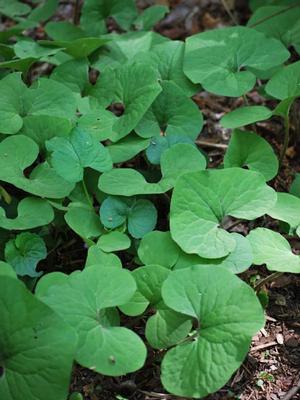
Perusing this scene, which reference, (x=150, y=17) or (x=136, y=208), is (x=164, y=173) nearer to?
(x=136, y=208)

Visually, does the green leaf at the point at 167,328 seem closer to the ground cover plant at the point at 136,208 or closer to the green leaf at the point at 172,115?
the ground cover plant at the point at 136,208

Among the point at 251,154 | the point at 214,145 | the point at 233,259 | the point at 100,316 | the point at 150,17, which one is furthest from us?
the point at 150,17

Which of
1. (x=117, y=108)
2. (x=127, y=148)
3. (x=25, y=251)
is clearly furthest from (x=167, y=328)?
(x=117, y=108)

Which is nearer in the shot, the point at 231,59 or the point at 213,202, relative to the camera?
the point at 213,202

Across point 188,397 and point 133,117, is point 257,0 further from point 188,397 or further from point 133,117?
point 188,397

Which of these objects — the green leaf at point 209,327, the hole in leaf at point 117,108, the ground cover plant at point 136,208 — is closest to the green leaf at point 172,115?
the ground cover plant at point 136,208

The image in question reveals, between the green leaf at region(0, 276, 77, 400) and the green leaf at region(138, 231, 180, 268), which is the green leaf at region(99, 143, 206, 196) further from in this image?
the green leaf at region(0, 276, 77, 400)

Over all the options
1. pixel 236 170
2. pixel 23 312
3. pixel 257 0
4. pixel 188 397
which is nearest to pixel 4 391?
pixel 23 312
